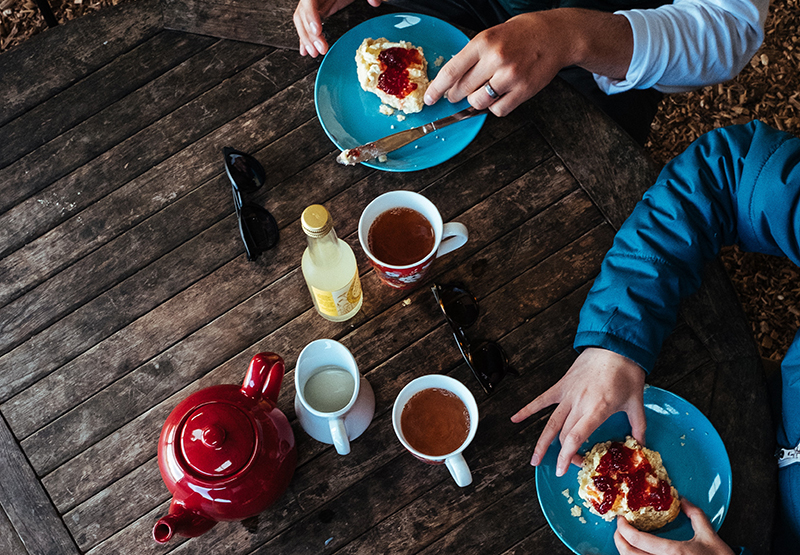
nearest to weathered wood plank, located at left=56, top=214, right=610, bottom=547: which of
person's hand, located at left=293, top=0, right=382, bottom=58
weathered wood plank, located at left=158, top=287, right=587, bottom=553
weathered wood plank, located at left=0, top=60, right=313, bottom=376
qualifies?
weathered wood plank, located at left=158, top=287, right=587, bottom=553

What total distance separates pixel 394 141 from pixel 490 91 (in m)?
0.26

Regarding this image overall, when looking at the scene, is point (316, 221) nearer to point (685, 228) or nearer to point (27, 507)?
point (685, 228)

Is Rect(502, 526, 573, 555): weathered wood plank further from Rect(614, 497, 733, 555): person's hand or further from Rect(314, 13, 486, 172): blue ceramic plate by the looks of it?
Rect(314, 13, 486, 172): blue ceramic plate

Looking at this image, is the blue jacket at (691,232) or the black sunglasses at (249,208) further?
the black sunglasses at (249,208)

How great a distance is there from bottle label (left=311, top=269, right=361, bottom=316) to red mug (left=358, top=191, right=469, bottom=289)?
70mm

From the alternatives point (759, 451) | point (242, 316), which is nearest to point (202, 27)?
point (242, 316)

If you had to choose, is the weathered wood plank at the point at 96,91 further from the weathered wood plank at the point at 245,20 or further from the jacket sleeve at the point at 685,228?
the jacket sleeve at the point at 685,228

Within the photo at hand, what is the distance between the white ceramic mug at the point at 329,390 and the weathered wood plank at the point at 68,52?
1016 mm

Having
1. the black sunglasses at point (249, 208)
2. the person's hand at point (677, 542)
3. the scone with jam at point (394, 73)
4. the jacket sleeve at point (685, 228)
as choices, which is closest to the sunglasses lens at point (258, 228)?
the black sunglasses at point (249, 208)

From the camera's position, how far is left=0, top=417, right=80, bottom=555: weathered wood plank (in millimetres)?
1235

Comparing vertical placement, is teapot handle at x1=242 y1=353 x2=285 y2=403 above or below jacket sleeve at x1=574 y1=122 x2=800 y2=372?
above

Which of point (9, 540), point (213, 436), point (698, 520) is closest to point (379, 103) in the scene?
point (213, 436)

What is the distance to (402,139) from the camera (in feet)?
4.45

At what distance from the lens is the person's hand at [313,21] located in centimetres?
135
